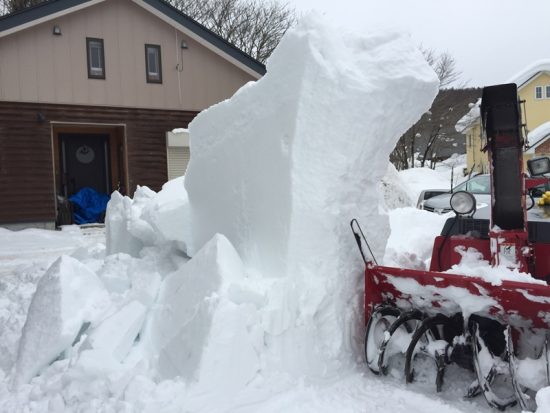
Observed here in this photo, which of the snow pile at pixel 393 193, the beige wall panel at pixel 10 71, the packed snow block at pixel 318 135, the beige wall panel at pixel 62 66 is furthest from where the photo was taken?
the snow pile at pixel 393 193

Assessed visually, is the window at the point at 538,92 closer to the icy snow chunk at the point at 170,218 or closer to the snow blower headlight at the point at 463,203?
the icy snow chunk at the point at 170,218

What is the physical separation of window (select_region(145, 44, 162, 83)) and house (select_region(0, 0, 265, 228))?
3 centimetres

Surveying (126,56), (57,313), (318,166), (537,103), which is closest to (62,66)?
(126,56)

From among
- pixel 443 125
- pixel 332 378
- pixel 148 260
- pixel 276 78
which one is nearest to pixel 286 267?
pixel 332 378

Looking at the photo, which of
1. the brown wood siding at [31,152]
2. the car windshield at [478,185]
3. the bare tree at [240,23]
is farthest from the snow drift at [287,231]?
the bare tree at [240,23]

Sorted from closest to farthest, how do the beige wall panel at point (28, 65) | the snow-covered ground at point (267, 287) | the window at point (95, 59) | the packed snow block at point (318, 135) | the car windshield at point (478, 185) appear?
the snow-covered ground at point (267, 287) → the packed snow block at point (318, 135) → the car windshield at point (478, 185) → the beige wall panel at point (28, 65) → the window at point (95, 59)

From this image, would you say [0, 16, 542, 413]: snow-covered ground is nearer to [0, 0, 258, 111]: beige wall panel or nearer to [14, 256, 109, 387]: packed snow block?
[14, 256, 109, 387]: packed snow block

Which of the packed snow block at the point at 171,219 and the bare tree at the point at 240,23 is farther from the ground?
the bare tree at the point at 240,23

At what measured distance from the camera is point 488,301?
3182 millimetres

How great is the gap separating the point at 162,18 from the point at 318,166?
1177cm

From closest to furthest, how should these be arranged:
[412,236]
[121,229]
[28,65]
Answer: [121,229]
[412,236]
[28,65]

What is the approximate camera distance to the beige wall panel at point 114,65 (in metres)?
12.7

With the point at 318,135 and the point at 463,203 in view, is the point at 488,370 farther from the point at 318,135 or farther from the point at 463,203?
the point at 318,135

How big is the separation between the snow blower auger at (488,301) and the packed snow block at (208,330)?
0.96m
